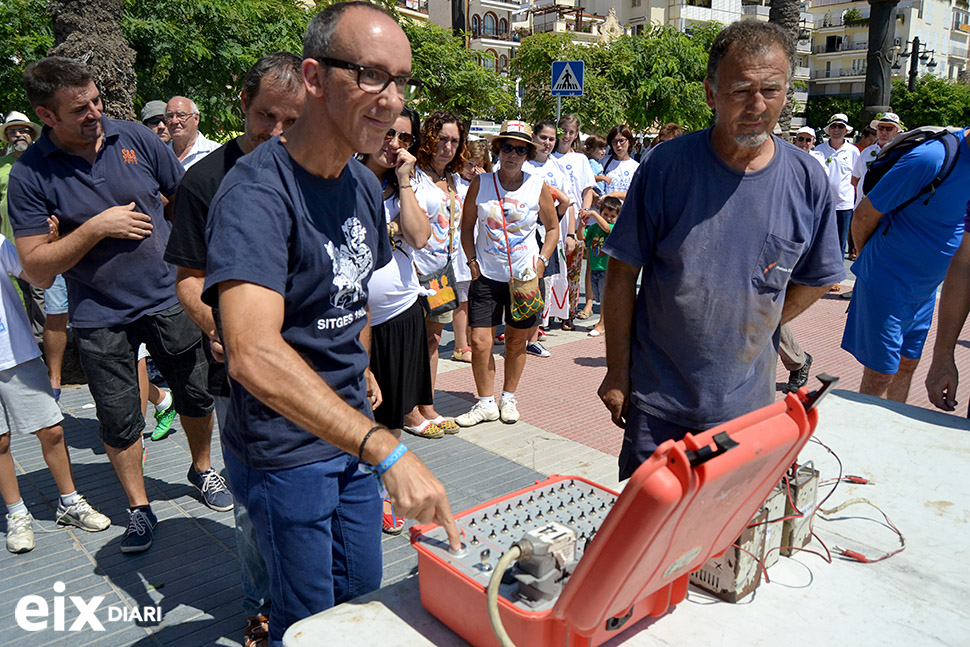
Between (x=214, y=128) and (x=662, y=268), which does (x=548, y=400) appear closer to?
(x=662, y=268)

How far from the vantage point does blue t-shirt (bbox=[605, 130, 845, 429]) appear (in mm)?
2248

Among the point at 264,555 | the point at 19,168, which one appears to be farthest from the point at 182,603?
the point at 19,168

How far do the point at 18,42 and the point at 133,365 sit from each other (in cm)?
823

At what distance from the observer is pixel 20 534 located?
3.59 m

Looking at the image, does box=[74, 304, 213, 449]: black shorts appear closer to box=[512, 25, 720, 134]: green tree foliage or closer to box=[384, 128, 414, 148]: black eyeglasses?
box=[384, 128, 414, 148]: black eyeglasses

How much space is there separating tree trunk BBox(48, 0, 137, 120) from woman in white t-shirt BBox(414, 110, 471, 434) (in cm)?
381

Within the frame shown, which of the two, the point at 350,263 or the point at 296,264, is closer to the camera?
the point at 296,264

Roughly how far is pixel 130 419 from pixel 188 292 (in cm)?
142

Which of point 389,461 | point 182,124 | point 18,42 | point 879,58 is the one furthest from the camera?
point 879,58

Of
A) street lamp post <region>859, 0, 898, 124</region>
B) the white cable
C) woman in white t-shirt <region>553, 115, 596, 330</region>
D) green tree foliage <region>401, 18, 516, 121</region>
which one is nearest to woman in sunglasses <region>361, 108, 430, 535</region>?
the white cable

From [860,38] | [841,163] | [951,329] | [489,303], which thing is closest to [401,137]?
[489,303]

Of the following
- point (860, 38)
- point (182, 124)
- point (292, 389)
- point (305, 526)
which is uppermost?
point (860, 38)

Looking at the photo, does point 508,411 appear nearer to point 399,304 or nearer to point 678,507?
point 399,304

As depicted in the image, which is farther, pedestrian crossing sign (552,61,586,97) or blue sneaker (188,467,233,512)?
pedestrian crossing sign (552,61,586,97)
